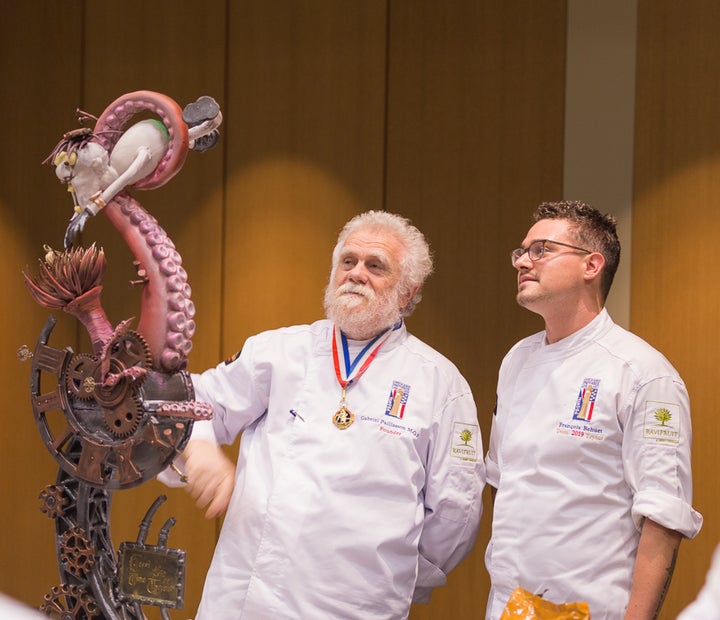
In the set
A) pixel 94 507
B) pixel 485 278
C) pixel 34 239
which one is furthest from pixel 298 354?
pixel 34 239

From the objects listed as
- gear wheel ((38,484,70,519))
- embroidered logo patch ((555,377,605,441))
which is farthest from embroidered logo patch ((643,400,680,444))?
gear wheel ((38,484,70,519))

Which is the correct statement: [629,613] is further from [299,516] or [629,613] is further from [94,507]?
[94,507]

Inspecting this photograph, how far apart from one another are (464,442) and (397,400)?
20 centimetres

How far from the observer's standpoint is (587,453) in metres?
2.26

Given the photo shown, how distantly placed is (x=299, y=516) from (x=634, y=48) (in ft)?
7.16

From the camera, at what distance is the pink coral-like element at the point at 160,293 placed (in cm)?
200

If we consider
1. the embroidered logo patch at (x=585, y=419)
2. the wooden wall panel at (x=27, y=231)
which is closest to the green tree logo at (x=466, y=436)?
the embroidered logo patch at (x=585, y=419)

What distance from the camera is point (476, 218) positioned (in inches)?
150

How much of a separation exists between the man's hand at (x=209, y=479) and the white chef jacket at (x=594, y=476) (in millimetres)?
659

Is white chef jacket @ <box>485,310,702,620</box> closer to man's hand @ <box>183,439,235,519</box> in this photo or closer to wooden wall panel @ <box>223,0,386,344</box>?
man's hand @ <box>183,439,235,519</box>

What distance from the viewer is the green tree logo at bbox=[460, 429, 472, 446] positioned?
8.23ft

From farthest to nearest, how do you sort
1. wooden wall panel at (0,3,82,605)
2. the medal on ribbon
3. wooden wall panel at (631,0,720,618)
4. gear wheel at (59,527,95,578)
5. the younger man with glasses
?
1. wooden wall panel at (0,3,82,605)
2. wooden wall panel at (631,0,720,618)
3. the medal on ribbon
4. the younger man with glasses
5. gear wheel at (59,527,95,578)

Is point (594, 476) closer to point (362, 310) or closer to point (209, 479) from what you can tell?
point (362, 310)

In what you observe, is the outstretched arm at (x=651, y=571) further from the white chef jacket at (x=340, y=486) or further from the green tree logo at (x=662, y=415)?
the white chef jacket at (x=340, y=486)
